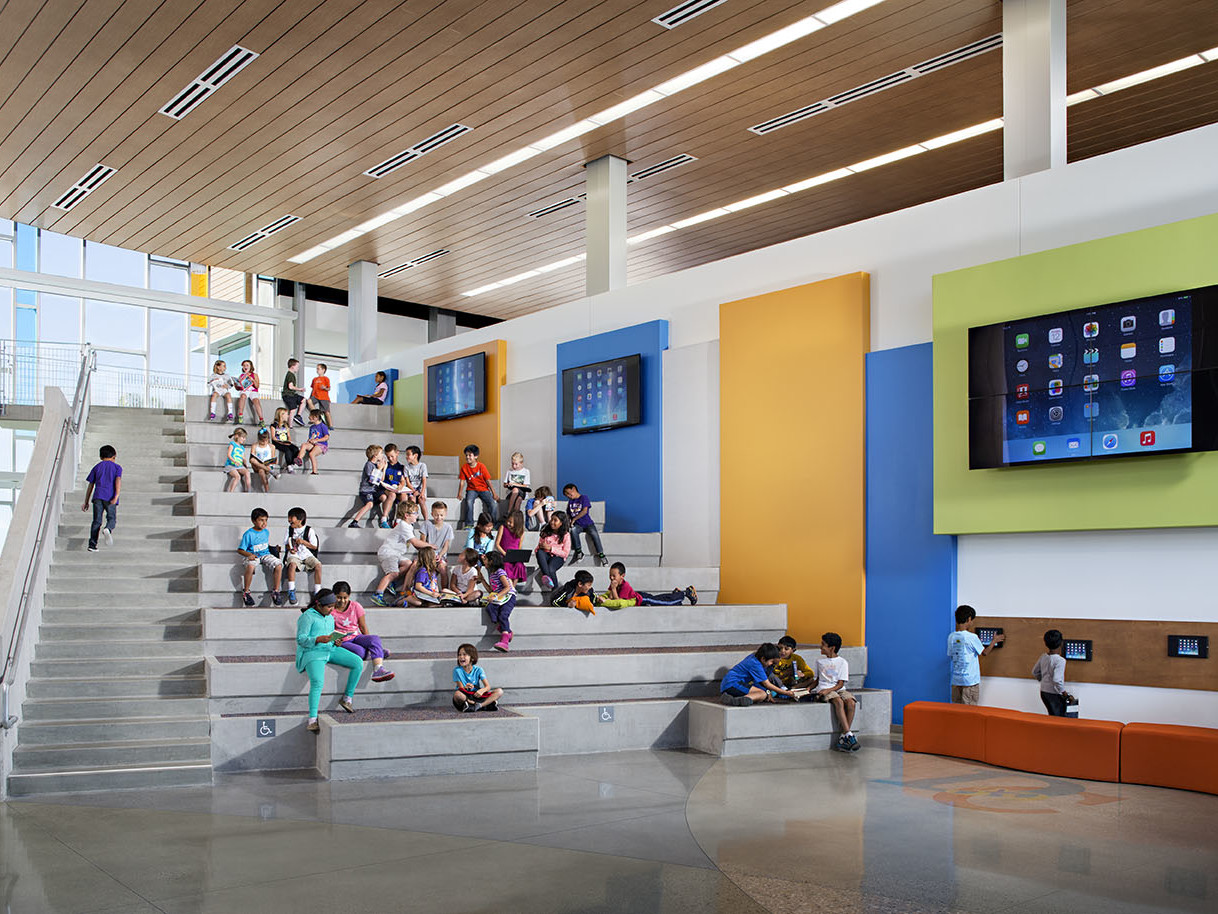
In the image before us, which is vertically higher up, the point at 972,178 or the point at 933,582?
the point at 972,178

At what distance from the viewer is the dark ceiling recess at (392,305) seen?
22734 mm

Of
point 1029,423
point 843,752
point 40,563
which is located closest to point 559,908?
point 843,752

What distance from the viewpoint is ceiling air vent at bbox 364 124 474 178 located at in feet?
44.1

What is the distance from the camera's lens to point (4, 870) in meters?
5.41

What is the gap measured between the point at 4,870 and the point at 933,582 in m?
7.80

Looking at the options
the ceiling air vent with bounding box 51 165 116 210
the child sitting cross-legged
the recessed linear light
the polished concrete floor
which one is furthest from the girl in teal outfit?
the ceiling air vent with bounding box 51 165 116 210

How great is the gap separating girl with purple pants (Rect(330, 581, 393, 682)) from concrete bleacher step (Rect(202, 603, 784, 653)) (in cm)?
59

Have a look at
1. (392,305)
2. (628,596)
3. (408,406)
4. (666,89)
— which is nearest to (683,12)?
(666,89)

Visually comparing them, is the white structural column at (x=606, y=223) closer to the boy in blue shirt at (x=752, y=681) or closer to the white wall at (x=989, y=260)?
the white wall at (x=989, y=260)

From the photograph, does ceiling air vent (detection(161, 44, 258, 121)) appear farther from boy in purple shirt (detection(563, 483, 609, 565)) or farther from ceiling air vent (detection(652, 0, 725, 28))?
boy in purple shirt (detection(563, 483, 609, 565))

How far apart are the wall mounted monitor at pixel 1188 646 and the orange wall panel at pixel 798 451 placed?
3.02m

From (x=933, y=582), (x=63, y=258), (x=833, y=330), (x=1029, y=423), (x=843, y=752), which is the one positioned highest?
(x=63, y=258)

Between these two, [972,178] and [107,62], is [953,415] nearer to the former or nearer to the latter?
Result: [972,178]

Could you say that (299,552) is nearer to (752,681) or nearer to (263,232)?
(752,681)
